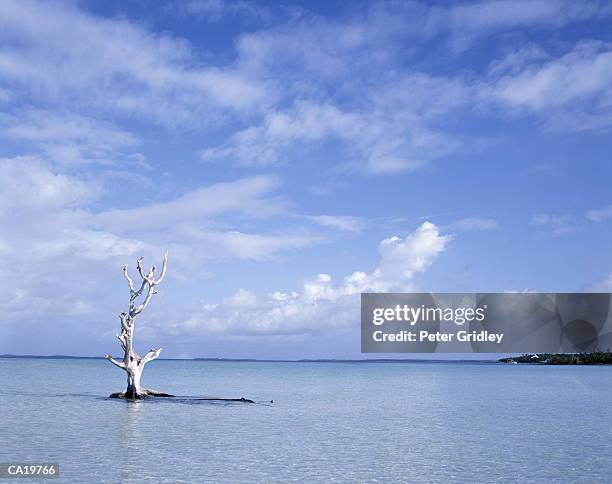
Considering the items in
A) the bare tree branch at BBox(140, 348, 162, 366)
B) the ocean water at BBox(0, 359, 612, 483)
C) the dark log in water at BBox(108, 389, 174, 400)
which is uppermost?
the bare tree branch at BBox(140, 348, 162, 366)

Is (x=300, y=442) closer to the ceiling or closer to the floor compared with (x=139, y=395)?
closer to the floor

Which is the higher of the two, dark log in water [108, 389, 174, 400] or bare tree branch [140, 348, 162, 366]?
bare tree branch [140, 348, 162, 366]

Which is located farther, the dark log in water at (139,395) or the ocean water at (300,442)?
the dark log in water at (139,395)

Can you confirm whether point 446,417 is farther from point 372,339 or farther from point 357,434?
point 372,339

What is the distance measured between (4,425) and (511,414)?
35227 millimetres

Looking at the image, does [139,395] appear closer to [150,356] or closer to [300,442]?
[150,356]

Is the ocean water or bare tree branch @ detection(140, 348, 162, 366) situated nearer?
the ocean water

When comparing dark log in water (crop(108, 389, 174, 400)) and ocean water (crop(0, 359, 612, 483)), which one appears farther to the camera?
dark log in water (crop(108, 389, 174, 400))

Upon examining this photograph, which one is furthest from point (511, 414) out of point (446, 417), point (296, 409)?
point (296, 409)

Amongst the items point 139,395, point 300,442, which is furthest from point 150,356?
point 300,442

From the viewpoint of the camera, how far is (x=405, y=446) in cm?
3328

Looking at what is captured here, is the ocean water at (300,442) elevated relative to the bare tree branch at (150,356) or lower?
lower

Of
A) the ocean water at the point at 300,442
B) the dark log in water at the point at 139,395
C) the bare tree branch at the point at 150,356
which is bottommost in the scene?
the ocean water at the point at 300,442

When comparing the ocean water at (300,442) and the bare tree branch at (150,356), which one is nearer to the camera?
the ocean water at (300,442)
